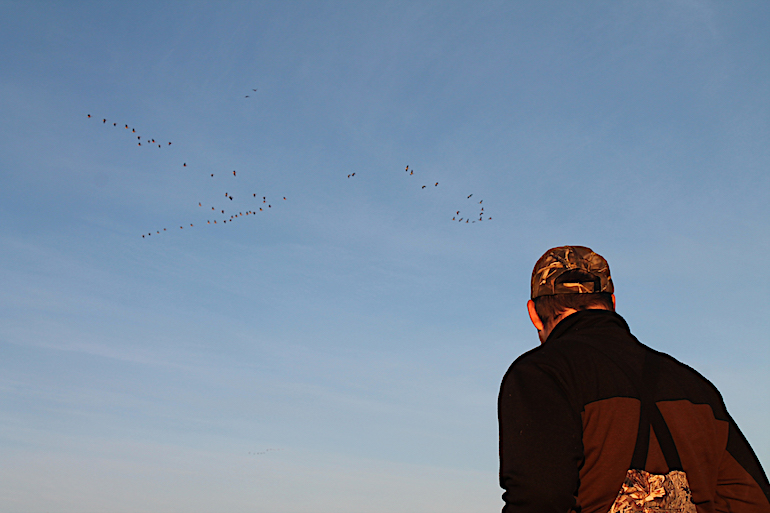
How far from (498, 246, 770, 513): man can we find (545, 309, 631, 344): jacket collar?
12mm

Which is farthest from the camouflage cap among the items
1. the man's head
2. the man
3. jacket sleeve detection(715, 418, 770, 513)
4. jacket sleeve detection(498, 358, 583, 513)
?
jacket sleeve detection(715, 418, 770, 513)

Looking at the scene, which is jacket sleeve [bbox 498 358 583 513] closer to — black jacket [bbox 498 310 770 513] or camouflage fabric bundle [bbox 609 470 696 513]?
black jacket [bbox 498 310 770 513]

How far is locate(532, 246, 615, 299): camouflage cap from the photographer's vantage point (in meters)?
6.70

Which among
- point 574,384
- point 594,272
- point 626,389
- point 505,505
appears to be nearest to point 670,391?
point 626,389

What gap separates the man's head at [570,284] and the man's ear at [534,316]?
0.11 m

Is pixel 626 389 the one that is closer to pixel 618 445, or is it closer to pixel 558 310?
pixel 618 445

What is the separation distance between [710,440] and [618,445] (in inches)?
38.4

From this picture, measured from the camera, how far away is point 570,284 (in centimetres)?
671

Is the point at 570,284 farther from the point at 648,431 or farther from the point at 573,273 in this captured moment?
the point at 648,431

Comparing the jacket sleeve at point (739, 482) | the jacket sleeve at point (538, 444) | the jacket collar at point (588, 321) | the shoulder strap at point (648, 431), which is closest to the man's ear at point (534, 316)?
the jacket collar at point (588, 321)

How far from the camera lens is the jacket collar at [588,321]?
21.2 ft

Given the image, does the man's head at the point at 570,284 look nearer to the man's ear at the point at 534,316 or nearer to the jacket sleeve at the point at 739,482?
the man's ear at the point at 534,316

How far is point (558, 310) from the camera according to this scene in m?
6.78

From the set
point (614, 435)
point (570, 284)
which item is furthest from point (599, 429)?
point (570, 284)
